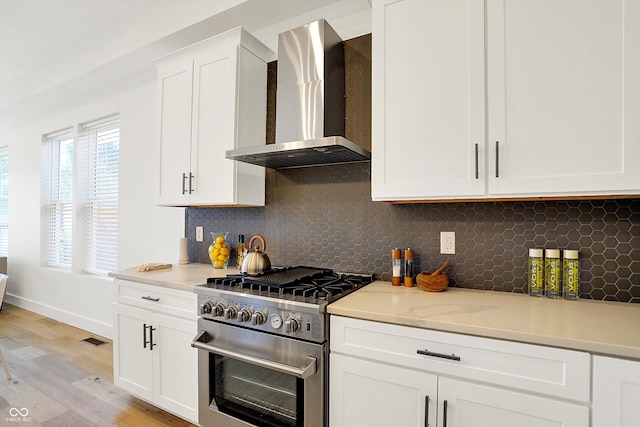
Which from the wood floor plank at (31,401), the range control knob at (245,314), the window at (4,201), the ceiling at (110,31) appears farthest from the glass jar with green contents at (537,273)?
the window at (4,201)

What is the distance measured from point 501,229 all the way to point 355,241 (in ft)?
2.77

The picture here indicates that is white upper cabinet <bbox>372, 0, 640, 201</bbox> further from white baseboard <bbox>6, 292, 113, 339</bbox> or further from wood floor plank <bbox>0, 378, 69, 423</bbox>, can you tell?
white baseboard <bbox>6, 292, 113, 339</bbox>

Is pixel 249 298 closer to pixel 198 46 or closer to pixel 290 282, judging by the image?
pixel 290 282

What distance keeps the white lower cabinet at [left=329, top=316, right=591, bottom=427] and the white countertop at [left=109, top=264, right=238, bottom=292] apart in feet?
3.37

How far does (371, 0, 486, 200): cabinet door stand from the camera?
152cm

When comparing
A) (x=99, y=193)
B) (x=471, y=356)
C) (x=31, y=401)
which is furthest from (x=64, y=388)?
(x=471, y=356)

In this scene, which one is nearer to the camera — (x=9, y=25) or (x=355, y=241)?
(x=355, y=241)

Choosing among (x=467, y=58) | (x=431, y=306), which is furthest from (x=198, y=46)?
(x=431, y=306)

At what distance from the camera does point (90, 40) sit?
312cm

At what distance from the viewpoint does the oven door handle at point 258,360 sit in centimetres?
145

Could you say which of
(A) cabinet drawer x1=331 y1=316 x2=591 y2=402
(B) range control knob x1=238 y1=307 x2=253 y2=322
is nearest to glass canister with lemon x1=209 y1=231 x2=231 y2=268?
(B) range control knob x1=238 y1=307 x2=253 y2=322

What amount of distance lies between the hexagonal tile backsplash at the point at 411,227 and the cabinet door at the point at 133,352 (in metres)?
0.86

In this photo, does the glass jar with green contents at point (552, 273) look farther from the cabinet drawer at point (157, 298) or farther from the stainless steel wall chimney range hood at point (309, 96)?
the cabinet drawer at point (157, 298)

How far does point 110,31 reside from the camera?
9.69ft
